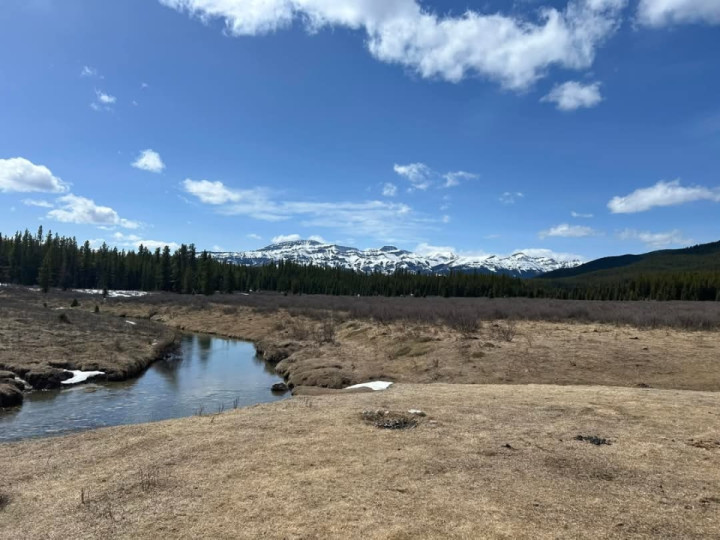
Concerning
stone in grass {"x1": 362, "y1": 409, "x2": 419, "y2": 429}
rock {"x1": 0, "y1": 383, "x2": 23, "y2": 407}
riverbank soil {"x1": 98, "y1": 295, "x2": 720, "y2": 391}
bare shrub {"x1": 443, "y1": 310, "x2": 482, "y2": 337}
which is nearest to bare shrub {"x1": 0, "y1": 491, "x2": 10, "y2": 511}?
stone in grass {"x1": 362, "y1": 409, "x2": 419, "y2": 429}

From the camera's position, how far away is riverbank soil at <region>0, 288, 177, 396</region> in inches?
974

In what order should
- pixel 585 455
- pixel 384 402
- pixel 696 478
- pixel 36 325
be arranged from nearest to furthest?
pixel 696 478
pixel 585 455
pixel 384 402
pixel 36 325

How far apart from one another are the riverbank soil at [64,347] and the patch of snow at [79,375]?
336 millimetres

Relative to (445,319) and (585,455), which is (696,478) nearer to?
(585,455)

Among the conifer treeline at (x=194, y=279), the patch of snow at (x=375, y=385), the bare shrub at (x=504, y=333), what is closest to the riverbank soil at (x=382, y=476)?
the patch of snow at (x=375, y=385)

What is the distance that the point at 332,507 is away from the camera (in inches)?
318

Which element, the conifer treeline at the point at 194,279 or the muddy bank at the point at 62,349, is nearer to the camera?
the muddy bank at the point at 62,349

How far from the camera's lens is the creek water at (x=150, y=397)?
18031 mm

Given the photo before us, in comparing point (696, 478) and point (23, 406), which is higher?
point (696, 478)

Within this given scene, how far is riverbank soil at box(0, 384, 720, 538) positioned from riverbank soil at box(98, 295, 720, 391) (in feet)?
25.8

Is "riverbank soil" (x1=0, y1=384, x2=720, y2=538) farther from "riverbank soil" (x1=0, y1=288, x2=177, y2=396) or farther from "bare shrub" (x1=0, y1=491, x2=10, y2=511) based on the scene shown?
"riverbank soil" (x1=0, y1=288, x2=177, y2=396)

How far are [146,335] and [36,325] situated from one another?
28.1ft

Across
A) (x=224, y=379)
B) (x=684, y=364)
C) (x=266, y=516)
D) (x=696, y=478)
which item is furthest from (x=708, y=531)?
(x=224, y=379)

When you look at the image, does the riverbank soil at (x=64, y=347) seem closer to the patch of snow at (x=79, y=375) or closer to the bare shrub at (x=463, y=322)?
the patch of snow at (x=79, y=375)
